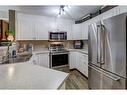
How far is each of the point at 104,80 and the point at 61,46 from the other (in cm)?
279

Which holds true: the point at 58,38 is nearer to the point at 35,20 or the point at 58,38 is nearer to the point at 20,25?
the point at 35,20

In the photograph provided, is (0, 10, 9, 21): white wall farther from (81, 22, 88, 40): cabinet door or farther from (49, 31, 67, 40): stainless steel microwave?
(81, 22, 88, 40): cabinet door

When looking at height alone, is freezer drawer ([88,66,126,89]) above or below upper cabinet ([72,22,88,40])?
below

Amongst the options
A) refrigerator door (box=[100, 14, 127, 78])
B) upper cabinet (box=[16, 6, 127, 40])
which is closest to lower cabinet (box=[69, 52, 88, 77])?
upper cabinet (box=[16, 6, 127, 40])

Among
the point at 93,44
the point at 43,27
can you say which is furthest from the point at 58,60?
the point at 93,44

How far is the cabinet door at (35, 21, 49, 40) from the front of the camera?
438cm

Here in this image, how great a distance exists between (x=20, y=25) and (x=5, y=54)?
1.50 meters

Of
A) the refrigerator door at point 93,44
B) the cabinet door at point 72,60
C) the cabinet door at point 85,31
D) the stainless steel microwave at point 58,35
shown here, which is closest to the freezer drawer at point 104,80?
the refrigerator door at point 93,44

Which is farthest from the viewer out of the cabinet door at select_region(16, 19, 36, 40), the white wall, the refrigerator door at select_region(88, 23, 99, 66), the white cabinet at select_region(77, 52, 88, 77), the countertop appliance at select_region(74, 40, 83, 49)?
the countertop appliance at select_region(74, 40, 83, 49)

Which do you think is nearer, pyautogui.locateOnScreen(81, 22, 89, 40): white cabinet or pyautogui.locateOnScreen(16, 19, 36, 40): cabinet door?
pyautogui.locateOnScreen(16, 19, 36, 40): cabinet door

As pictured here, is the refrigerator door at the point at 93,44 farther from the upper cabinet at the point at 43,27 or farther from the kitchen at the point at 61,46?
the upper cabinet at the point at 43,27

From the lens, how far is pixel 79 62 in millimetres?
4387

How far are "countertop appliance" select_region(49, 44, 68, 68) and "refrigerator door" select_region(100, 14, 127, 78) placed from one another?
222cm

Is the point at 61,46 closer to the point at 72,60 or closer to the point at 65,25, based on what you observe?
the point at 72,60
